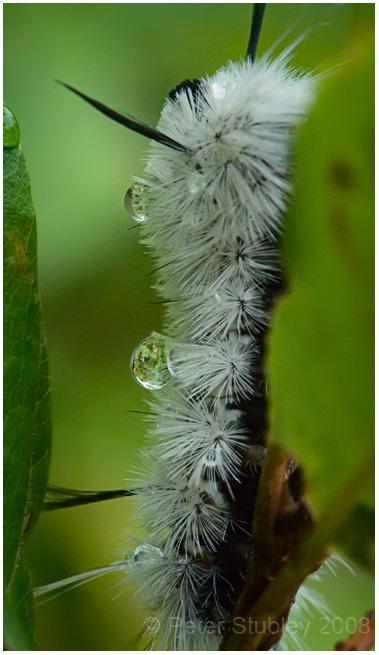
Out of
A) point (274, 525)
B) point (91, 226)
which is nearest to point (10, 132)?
point (274, 525)

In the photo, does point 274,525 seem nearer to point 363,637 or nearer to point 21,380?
point 363,637

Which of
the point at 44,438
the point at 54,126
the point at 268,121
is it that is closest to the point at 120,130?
the point at 54,126

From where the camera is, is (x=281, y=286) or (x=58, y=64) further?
(x=58, y=64)

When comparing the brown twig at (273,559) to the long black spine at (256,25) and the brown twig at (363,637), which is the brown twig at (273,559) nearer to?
the brown twig at (363,637)

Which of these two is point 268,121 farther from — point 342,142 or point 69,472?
point 69,472

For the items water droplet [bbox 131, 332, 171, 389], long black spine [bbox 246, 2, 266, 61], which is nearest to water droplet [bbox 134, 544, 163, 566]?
water droplet [bbox 131, 332, 171, 389]

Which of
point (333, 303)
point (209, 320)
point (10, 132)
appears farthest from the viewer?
point (209, 320)
